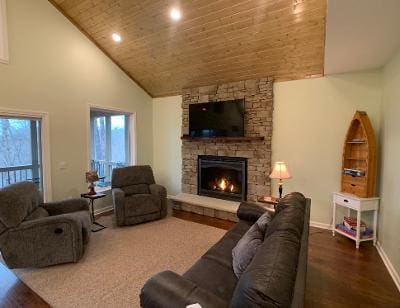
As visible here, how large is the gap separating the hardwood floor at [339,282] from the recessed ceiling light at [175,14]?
3.63 meters

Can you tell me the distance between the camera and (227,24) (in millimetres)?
3068

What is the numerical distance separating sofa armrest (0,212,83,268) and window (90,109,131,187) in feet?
8.96

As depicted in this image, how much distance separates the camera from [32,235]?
2480 millimetres

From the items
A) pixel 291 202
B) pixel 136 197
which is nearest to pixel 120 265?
pixel 136 197

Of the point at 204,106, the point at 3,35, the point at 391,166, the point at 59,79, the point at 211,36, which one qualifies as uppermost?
the point at 211,36

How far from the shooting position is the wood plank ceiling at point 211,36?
2.81 metres

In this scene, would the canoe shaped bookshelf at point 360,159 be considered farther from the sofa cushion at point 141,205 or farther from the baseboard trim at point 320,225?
the sofa cushion at point 141,205

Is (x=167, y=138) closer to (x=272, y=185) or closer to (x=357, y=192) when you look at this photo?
(x=272, y=185)

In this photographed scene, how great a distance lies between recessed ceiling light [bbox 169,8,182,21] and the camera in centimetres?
304

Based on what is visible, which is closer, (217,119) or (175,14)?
(175,14)

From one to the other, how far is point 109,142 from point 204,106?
9.13 feet

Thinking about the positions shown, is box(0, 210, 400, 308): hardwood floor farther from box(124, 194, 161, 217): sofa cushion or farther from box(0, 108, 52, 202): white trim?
box(124, 194, 161, 217): sofa cushion

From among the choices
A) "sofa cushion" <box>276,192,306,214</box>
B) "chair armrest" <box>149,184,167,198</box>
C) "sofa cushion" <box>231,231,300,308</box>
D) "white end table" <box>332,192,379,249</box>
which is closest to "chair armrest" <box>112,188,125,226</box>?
"chair armrest" <box>149,184,167,198</box>

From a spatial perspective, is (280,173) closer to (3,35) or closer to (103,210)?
(103,210)
